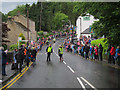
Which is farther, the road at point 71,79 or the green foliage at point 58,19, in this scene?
the green foliage at point 58,19

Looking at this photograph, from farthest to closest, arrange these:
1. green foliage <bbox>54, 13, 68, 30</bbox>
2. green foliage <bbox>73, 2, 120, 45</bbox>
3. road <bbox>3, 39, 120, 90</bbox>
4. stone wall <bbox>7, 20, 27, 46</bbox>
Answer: green foliage <bbox>54, 13, 68, 30</bbox> → stone wall <bbox>7, 20, 27, 46</bbox> → green foliage <bbox>73, 2, 120, 45</bbox> → road <bbox>3, 39, 120, 90</bbox>

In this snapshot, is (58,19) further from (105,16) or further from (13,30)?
(105,16)

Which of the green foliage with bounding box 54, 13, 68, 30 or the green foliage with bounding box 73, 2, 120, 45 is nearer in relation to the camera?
the green foliage with bounding box 73, 2, 120, 45

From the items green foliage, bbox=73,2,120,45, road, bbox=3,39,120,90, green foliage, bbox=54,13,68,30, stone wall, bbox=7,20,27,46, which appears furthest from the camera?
green foliage, bbox=54,13,68,30

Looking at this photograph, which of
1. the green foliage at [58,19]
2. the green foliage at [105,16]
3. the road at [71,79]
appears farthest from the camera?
the green foliage at [58,19]

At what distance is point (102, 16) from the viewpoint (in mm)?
16156

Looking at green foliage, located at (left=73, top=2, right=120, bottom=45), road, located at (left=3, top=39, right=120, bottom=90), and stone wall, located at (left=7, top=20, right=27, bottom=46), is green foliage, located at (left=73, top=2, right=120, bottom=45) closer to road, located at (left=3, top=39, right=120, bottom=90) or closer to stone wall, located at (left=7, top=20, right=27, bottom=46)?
road, located at (left=3, top=39, right=120, bottom=90)

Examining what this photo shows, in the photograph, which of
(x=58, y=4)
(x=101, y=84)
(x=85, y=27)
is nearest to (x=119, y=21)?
(x=101, y=84)

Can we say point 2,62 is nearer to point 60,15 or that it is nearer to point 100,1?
point 100,1

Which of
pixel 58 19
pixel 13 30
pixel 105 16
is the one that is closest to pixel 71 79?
pixel 105 16

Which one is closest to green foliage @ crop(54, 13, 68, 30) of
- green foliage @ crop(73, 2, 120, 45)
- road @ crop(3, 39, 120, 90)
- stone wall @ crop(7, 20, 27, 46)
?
stone wall @ crop(7, 20, 27, 46)

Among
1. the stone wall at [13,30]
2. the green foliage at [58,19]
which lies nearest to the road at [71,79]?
the stone wall at [13,30]

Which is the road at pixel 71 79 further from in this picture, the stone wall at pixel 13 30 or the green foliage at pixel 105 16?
the stone wall at pixel 13 30

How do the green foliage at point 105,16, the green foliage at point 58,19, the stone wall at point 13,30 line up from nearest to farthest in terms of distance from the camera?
1. the green foliage at point 105,16
2. the stone wall at point 13,30
3. the green foliage at point 58,19
